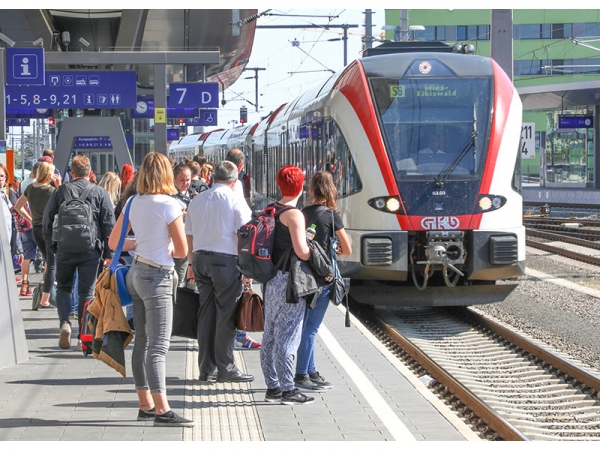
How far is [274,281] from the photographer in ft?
22.8

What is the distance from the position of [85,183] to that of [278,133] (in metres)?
11.9

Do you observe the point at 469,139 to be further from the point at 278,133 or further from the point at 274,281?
the point at 278,133

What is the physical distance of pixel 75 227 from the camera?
8.46 m

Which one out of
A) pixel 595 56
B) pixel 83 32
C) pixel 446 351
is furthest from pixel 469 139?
pixel 595 56

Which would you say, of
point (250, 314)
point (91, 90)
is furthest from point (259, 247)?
point (91, 90)

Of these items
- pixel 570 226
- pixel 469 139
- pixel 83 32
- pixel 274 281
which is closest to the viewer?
pixel 274 281

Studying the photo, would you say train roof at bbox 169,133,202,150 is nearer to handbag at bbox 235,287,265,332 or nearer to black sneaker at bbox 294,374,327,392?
handbag at bbox 235,287,265,332

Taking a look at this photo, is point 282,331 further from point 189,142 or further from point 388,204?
point 189,142

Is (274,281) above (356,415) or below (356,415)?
above

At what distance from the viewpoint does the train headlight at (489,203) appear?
37.3 feet

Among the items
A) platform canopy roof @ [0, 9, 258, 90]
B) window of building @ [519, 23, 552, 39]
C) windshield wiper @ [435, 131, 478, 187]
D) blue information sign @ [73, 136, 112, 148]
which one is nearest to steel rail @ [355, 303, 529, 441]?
windshield wiper @ [435, 131, 478, 187]

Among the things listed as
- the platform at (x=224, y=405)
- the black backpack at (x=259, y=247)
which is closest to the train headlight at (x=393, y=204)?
the platform at (x=224, y=405)

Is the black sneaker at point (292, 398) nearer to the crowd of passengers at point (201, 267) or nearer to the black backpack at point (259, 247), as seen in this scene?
the crowd of passengers at point (201, 267)

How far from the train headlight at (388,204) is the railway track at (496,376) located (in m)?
1.33
